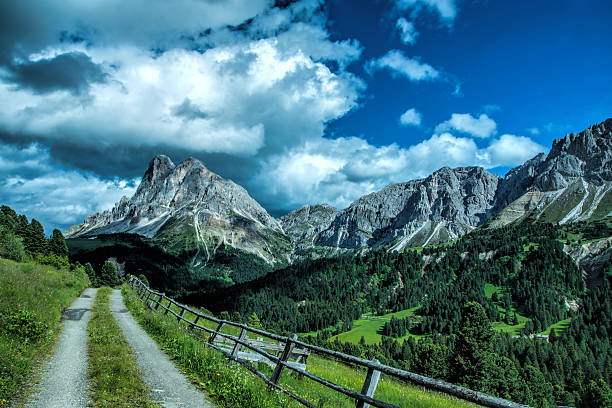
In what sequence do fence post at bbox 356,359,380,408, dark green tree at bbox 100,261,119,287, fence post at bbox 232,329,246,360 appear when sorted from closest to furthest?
fence post at bbox 356,359,380,408, fence post at bbox 232,329,246,360, dark green tree at bbox 100,261,119,287

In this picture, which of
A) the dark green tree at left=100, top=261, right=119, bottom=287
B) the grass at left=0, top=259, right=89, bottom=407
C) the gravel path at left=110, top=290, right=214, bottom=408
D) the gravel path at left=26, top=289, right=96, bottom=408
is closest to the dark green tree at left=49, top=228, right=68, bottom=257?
the dark green tree at left=100, top=261, right=119, bottom=287

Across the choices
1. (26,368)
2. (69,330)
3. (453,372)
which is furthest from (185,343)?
(453,372)

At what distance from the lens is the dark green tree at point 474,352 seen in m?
66.4

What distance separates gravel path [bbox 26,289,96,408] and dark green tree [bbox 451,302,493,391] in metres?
70.9

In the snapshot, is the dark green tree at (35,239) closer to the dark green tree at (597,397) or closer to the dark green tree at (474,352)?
the dark green tree at (474,352)

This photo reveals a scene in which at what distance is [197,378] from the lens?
12500mm

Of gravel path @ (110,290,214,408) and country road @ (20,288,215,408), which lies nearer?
country road @ (20,288,215,408)

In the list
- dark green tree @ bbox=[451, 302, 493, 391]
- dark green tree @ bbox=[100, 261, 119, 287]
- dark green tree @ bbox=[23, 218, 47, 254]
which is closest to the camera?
dark green tree @ bbox=[451, 302, 493, 391]

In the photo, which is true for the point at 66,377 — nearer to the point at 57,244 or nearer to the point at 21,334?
the point at 21,334

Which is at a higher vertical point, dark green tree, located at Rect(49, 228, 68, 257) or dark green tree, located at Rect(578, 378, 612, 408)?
dark green tree, located at Rect(578, 378, 612, 408)

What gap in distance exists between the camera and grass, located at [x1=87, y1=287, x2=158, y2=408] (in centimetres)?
955

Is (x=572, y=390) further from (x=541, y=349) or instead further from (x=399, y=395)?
(x=399, y=395)

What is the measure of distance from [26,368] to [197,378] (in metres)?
5.66

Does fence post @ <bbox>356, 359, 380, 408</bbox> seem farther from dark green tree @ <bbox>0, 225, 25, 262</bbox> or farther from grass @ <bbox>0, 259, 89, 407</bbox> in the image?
dark green tree @ <bbox>0, 225, 25, 262</bbox>
